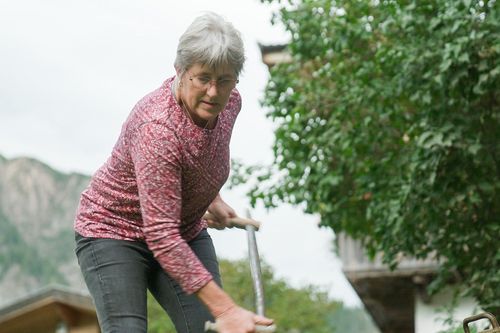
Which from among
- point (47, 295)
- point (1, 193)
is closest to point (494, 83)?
point (47, 295)

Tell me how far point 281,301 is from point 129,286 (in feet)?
93.6

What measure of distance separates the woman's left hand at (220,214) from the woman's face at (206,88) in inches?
33.1

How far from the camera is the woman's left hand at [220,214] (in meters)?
4.34

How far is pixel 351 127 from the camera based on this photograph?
30.1 feet

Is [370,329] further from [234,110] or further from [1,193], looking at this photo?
[234,110]

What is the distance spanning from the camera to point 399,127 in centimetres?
903

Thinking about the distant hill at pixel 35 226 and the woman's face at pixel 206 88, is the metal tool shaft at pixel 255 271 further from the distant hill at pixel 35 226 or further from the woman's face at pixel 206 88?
the distant hill at pixel 35 226

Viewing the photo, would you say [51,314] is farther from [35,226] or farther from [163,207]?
[35,226]

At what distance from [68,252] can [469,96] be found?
413ft

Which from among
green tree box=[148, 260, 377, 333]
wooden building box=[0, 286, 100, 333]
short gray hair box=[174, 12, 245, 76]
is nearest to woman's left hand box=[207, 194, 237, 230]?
short gray hair box=[174, 12, 245, 76]

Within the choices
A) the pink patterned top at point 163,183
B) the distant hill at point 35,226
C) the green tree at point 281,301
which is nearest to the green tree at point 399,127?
the pink patterned top at point 163,183

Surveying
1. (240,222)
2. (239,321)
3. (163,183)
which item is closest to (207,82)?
(163,183)

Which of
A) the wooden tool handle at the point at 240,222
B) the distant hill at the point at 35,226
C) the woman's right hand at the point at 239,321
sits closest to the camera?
the woman's right hand at the point at 239,321

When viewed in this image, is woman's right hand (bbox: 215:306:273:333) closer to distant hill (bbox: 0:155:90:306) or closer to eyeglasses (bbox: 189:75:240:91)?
eyeglasses (bbox: 189:75:240:91)
